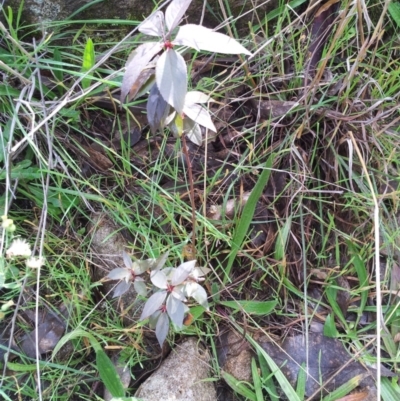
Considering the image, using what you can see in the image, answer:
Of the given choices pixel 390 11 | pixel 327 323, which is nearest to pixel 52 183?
pixel 327 323

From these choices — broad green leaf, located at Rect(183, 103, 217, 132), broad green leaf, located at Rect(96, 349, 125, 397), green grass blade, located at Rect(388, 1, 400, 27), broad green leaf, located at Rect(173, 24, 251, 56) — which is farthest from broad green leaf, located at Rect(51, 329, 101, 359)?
green grass blade, located at Rect(388, 1, 400, 27)

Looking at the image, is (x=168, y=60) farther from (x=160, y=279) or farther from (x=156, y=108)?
(x=160, y=279)

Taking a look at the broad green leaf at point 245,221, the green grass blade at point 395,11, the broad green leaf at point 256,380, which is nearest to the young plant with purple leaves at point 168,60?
the broad green leaf at point 245,221

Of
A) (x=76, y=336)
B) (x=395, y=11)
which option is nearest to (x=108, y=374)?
Answer: (x=76, y=336)

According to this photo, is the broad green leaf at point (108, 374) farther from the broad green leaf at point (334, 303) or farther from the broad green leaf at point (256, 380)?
the broad green leaf at point (334, 303)

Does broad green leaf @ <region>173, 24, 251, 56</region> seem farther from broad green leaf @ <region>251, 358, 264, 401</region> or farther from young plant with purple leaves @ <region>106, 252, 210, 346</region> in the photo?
broad green leaf @ <region>251, 358, 264, 401</region>

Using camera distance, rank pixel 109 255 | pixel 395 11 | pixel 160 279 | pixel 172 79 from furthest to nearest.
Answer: pixel 395 11 → pixel 109 255 → pixel 160 279 → pixel 172 79

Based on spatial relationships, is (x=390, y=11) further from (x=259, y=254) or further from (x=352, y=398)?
(x=352, y=398)
